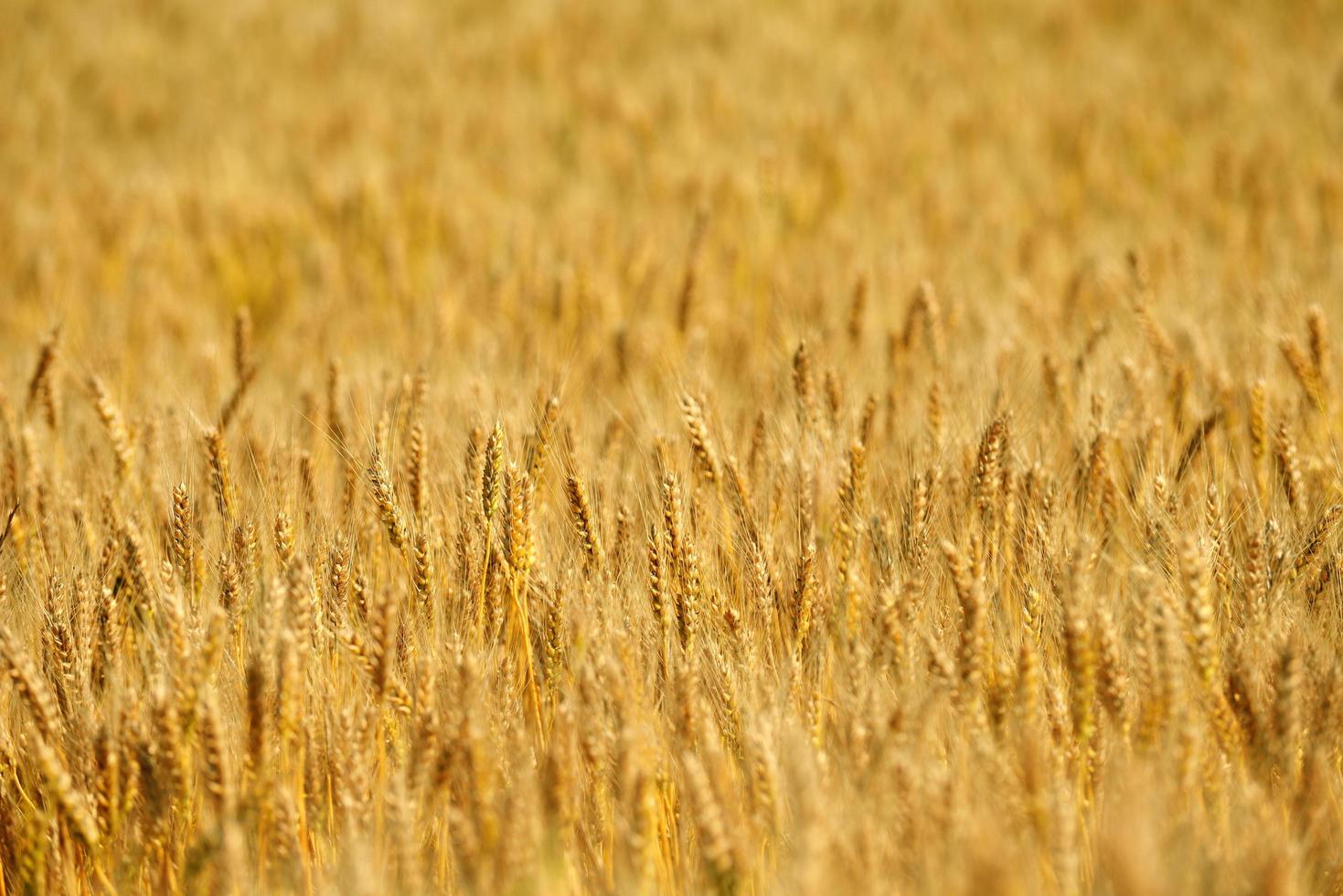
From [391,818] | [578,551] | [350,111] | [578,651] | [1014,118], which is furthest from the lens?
[350,111]

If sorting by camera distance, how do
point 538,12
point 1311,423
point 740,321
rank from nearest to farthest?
point 1311,423, point 740,321, point 538,12

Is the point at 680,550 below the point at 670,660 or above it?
above

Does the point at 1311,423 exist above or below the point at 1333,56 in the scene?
below

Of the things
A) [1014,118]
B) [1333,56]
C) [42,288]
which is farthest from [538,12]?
[1333,56]

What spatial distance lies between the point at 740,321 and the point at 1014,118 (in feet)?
8.37

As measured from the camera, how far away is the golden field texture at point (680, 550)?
3.75 ft

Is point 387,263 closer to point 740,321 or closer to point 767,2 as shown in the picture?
point 740,321

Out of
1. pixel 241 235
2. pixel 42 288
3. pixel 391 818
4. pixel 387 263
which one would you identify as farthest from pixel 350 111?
pixel 391 818

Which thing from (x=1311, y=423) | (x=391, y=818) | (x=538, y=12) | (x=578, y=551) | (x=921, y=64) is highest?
(x=538, y=12)

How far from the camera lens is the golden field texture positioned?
1143mm

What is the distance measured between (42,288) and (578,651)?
3.12 meters

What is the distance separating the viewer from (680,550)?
142 centimetres

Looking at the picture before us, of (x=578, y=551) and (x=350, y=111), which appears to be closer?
(x=578, y=551)

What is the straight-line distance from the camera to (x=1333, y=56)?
5.27 meters
